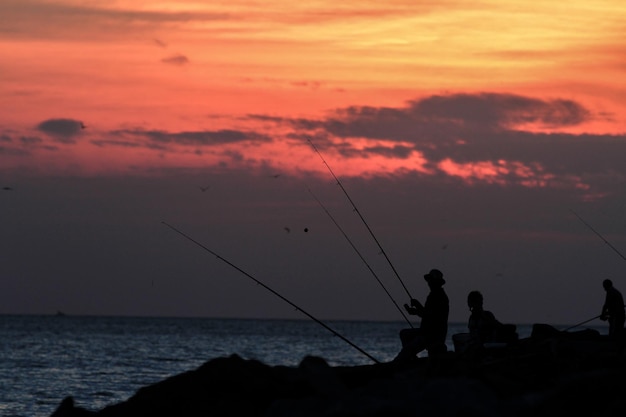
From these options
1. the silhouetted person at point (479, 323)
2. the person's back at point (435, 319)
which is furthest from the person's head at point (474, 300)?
the person's back at point (435, 319)

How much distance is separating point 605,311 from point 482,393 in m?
10.4

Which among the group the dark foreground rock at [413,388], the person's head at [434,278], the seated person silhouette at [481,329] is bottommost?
the dark foreground rock at [413,388]

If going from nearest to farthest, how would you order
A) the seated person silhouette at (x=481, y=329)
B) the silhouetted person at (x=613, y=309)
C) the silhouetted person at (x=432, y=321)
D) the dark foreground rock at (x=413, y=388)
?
the dark foreground rock at (x=413, y=388) < the silhouetted person at (x=432, y=321) < the seated person silhouette at (x=481, y=329) < the silhouetted person at (x=613, y=309)

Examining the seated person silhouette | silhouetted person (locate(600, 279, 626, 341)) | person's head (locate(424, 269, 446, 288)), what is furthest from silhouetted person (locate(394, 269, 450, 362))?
silhouetted person (locate(600, 279, 626, 341))

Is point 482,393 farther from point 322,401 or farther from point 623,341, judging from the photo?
point 623,341

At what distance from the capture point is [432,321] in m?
12.8

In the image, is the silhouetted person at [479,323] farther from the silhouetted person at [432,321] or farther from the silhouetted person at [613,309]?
the silhouetted person at [613,309]

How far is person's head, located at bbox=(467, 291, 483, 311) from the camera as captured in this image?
13.8 metres

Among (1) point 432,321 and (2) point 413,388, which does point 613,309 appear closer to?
(1) point 432,321

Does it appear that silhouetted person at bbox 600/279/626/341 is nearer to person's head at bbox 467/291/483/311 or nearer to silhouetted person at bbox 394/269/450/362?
person's head at bbox 467/291/483/311

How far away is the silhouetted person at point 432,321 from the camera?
12750 millimetres

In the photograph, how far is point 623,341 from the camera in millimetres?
13016

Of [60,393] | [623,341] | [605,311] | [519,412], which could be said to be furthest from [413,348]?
[60,393]

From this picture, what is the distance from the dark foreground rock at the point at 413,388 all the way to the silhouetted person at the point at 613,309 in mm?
6011
